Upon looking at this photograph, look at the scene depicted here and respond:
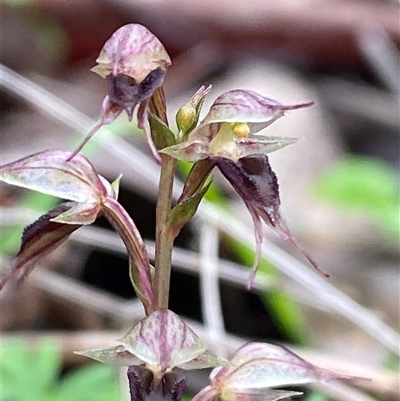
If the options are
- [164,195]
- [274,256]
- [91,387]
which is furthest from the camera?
[274,256]

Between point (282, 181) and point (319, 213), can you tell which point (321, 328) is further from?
point (282, 181)

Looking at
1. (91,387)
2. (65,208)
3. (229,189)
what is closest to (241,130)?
(65,208)

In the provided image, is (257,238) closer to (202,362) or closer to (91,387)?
(202,362)

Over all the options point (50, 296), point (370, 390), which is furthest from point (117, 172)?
point (370, 390)

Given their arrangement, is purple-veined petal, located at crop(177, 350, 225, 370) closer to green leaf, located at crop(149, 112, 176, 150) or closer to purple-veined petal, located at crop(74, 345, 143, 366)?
purple-veined petal, located at crop(74, 345, 143, 366)

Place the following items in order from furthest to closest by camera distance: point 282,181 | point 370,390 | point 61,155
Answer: point 282,181, point 370,390, point 61,155

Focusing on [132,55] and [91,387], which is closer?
[132,55]
